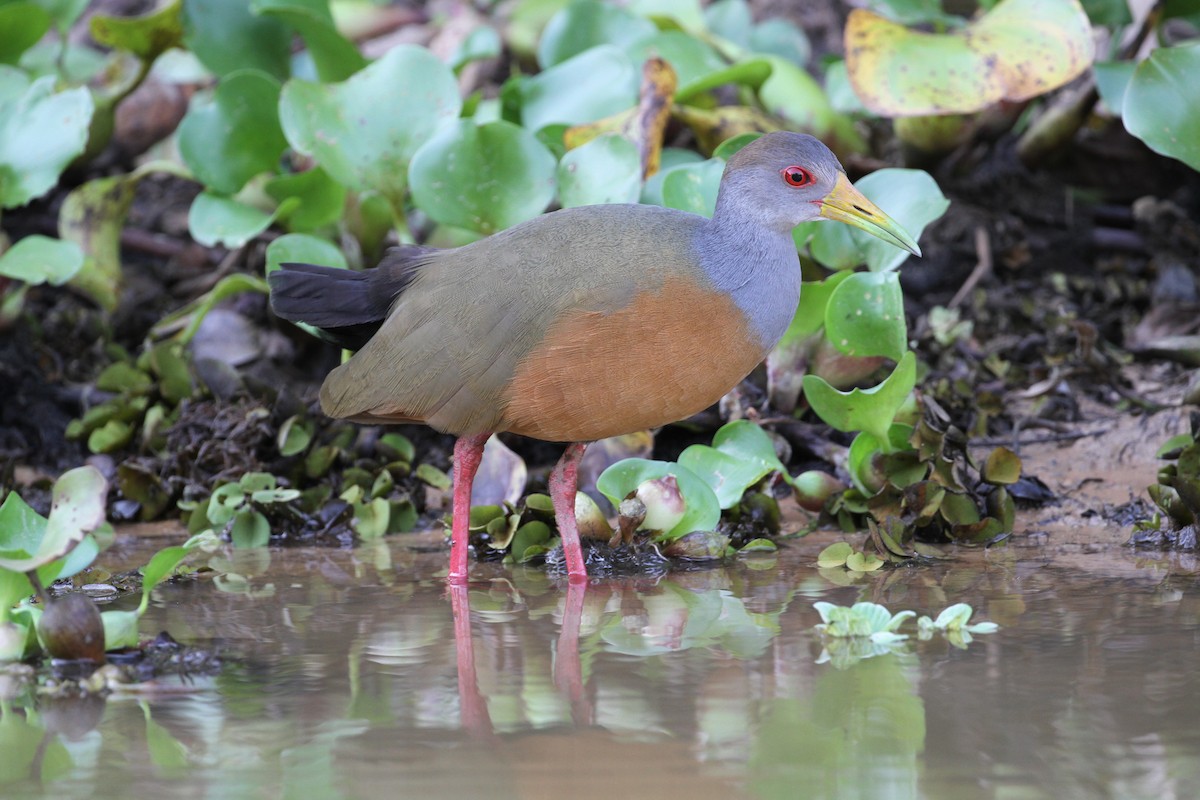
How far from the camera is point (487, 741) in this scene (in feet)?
8.59

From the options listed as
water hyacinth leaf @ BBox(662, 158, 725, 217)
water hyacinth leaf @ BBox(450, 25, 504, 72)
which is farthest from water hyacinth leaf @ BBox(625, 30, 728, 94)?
water hyacinth leaf @ BBox(662, 158, 725, 217)

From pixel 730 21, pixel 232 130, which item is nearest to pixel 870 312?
pixel 232 130

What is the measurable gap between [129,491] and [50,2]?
2629 millimetres

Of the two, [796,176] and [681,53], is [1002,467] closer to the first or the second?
[796,176]

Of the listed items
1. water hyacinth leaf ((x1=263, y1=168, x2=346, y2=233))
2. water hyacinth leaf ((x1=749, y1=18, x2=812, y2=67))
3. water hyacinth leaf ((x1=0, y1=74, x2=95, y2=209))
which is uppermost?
water hyacinth leaf ((x1=749, y1=18, x2=812, y2=67))

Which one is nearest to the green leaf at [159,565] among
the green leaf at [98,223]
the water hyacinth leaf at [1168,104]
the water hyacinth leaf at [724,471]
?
the water hyacinth leaf at [724,471]

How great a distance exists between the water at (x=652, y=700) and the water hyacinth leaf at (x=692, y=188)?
164cm

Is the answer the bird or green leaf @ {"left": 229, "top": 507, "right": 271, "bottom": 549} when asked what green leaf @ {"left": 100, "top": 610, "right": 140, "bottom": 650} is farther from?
green leaf @ {"left": 229, "top": 507, "right": 271, "bottom": 549}

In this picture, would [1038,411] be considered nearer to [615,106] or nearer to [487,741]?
[615,106]

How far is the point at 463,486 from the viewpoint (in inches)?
173

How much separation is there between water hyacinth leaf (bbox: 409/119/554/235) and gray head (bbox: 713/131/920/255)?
126cm

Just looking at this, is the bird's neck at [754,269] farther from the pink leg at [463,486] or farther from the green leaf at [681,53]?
the green leaf at [681,53]

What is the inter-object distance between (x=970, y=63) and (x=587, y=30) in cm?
211

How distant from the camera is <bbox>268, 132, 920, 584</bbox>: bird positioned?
3.91 m
